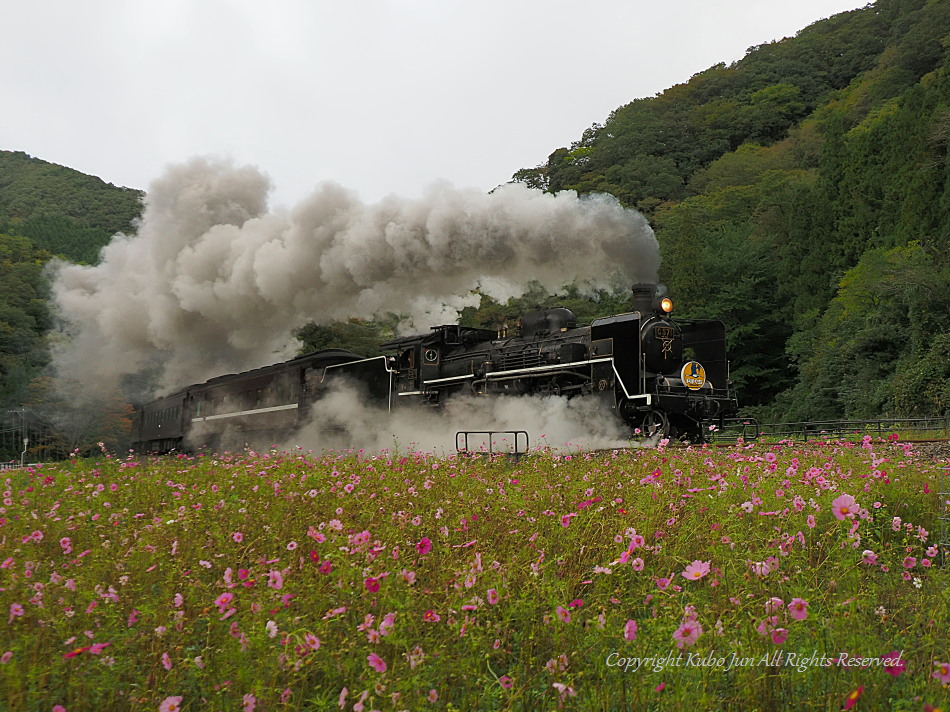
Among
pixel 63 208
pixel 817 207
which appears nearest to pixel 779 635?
pixel 817 207

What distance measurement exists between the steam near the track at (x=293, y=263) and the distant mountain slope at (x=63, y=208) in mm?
28352

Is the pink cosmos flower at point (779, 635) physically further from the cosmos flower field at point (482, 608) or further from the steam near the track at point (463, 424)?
the steam near the track at point (463, 424)

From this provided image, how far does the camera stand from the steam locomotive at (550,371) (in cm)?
1345

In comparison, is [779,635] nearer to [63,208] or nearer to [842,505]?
[842,505]

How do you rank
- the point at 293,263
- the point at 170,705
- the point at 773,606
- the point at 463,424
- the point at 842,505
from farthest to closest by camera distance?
the point at 293,263
the point at 463,424
the point at 842,505
the point at 773,606
the point at 170,705

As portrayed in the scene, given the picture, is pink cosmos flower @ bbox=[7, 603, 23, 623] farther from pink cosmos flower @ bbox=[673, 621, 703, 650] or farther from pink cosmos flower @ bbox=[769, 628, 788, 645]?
pink cosmos flower @ bbox=[769, 628, 788, 645]

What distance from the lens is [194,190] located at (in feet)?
77.7

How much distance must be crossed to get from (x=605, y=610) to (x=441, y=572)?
0.92m

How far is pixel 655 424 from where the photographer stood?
1331cm

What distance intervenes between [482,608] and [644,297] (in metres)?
11.6

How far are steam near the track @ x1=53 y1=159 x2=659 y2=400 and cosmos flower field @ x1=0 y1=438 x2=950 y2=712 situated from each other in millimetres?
12573

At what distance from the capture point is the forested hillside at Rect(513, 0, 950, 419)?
81.7 ft

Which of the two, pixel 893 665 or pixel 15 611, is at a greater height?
pixel 15 611

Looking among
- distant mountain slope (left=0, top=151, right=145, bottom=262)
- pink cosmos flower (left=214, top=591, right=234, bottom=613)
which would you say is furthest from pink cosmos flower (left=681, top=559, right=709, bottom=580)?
distant mountain slope (left=0, top=151, right=145, bottom=262)
